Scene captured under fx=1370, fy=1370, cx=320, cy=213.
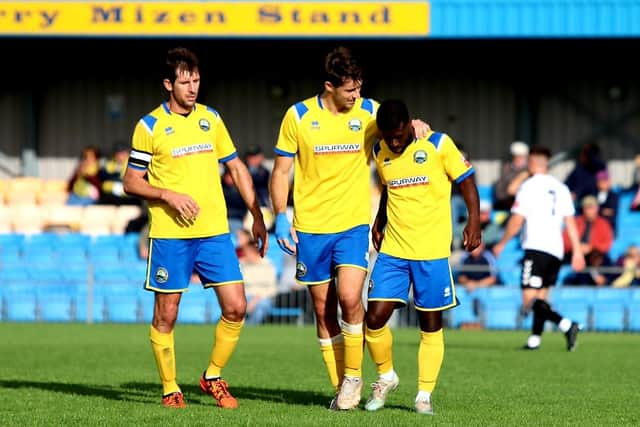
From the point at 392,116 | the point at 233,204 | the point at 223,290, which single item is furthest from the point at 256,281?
the point at 392,116

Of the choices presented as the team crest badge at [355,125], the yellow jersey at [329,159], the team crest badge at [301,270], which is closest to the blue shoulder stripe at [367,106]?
the yellow jersey at [329,159]

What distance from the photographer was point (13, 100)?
26.8m

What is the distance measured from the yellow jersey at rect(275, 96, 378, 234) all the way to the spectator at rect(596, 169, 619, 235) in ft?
42.6

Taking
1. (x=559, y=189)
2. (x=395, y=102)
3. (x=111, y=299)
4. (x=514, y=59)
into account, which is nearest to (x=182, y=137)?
(x=395, y=102)

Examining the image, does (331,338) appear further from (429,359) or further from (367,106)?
(367,106)

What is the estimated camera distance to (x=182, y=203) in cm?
880

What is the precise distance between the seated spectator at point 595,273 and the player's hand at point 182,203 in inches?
467

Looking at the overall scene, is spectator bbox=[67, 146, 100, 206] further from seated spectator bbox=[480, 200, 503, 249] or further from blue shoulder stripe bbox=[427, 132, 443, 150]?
blue shoulder stripe bbox=[427, 132, 443, 150]

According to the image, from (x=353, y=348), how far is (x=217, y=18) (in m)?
14.3

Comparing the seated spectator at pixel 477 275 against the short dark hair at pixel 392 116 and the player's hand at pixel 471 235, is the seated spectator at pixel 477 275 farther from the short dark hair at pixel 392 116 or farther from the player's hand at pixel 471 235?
the short dark hair at pixel 392 116

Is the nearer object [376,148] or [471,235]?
[471,235]

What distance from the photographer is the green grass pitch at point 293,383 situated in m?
8.37

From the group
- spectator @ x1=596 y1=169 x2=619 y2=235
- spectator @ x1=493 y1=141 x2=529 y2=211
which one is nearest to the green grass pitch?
spectator @ x1=596 y1=169 x2=619 y2=235

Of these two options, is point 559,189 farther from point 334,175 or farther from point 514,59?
point 514,59
